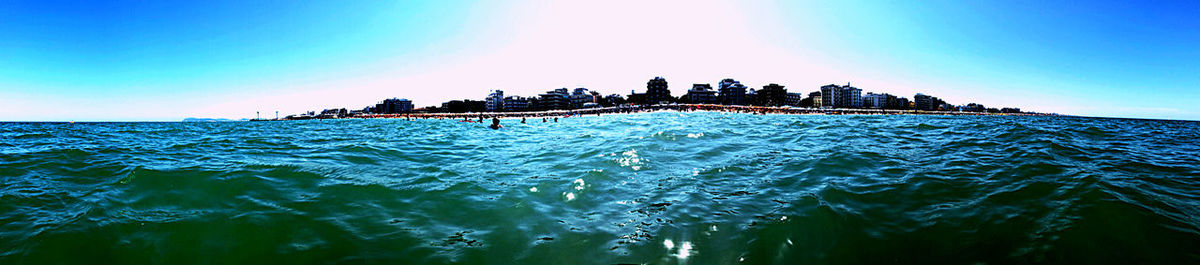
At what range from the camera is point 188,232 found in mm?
3826

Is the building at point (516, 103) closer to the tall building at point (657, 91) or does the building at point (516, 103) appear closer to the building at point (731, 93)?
the tall building at point (657, 91)

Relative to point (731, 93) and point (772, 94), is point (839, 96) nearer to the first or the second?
point (772, 94)

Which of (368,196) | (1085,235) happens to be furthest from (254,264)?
(1085,235)

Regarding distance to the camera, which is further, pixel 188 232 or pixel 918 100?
pixel 918 100

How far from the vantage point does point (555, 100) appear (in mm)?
114625

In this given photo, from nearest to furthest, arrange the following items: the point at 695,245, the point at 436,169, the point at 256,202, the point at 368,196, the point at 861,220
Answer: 1. the point at 695,245
2. the point at 861,220
3. the point at 256,202
4. the point at 368,196
5. the point at 436,169

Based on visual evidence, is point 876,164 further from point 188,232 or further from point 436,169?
point 188,232

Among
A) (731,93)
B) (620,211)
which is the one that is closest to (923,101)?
(731,93)

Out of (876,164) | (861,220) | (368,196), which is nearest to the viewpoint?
(861,220)

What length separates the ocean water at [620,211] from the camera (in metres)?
3.33

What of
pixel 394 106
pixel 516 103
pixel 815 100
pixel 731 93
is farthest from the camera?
pixel 394 106

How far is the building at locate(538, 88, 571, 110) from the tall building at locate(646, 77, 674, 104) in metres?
24.6

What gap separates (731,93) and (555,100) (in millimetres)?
51804

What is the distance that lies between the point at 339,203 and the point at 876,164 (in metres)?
8.89
